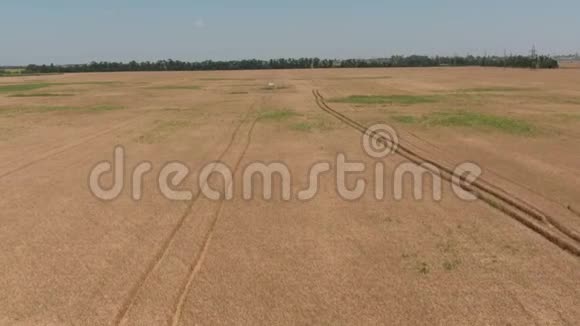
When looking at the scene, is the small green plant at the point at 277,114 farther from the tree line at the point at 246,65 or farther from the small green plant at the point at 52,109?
the tree line at the point at 246,65

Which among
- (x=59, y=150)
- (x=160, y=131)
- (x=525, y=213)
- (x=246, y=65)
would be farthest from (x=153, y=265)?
(x=246, y=65)

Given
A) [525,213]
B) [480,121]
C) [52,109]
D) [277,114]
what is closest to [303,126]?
[277,114]

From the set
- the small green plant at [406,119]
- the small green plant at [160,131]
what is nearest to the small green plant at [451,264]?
the small green plant at [160,131]

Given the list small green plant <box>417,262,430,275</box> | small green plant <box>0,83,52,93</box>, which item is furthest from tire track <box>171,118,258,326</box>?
small green plant <box>0,83,52,93</box>

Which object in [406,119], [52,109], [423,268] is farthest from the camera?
[52,109]

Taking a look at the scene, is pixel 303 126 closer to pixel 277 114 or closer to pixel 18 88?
pixel 277 114

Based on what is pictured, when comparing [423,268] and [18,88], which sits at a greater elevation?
[18,88]

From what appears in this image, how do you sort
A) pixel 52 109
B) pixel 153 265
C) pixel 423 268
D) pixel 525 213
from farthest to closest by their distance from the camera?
pixel 52 109
pixel 525 213
pixel 153 265
pixel 423 268

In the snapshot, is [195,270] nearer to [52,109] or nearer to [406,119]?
[406,119]

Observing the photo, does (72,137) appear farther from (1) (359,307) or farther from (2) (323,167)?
(1) (359,307)

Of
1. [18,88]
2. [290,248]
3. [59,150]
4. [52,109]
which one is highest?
[18,88]

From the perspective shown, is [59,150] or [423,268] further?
[59,150]
